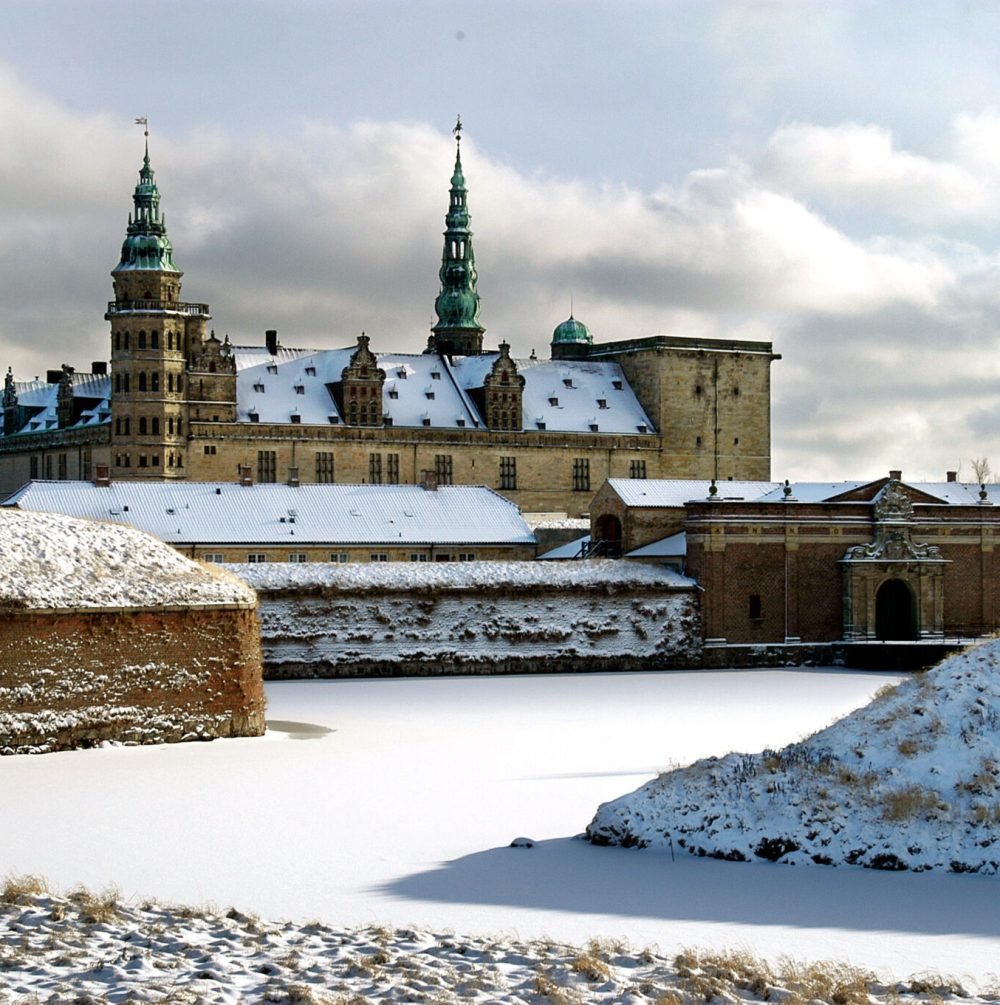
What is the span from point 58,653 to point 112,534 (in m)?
3.40

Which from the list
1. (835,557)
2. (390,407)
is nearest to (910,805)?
(835,557)

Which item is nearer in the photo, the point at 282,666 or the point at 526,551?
the point at 282,666

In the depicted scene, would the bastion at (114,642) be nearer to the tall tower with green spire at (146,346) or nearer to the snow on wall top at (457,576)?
the snow on wall top at (457,576)

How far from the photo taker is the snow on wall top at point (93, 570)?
29094 millimetres

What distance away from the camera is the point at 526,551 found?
190 feet

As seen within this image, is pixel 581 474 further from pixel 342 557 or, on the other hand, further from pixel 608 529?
pixel 342 557

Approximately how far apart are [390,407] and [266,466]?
6.77 metres

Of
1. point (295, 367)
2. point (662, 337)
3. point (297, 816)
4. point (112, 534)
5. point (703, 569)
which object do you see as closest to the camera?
point (297, 816)

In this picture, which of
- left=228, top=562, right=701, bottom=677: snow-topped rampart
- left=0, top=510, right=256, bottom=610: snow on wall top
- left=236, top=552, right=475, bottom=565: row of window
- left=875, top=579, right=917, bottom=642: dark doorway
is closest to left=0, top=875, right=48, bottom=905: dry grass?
left=0, top=510, right=256, bottom=610: snow on wall top

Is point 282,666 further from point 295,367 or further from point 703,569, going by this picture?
point 295,367

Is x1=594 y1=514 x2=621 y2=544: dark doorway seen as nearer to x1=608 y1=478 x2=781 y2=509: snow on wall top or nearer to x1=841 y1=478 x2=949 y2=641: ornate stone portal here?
x1=608 y1=478 x2=781 y2=509: snow on wall top

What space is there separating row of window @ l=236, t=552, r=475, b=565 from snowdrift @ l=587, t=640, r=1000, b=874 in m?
32.9

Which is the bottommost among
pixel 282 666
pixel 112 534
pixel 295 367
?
pixel 282 666

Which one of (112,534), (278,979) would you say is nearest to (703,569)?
(112,534)
